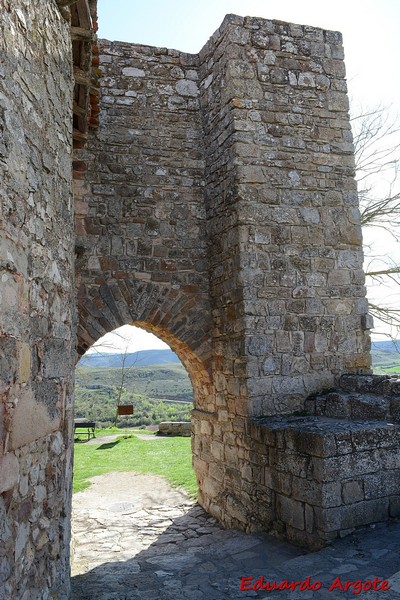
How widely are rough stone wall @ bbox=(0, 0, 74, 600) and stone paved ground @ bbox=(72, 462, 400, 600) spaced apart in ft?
3.97

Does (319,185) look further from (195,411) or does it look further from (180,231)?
(195,411)

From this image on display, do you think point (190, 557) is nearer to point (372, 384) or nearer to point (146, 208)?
point (372, 384)

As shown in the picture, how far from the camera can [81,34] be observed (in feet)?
13.3

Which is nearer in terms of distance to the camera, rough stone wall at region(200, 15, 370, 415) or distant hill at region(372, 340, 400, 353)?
rough stone wall at region(200, 15, 370, 415)

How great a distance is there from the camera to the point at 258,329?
5.58 meters

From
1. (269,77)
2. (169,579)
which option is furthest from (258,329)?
(269,77)

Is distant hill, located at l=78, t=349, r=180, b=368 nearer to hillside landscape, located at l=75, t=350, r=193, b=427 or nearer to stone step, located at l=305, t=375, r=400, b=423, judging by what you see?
hillside landscape, located at l=75, t=350, r=193, b=427

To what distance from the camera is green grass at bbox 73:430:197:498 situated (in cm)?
802

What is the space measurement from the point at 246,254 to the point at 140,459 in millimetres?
5639

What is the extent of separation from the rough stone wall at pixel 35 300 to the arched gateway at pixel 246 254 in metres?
1.28

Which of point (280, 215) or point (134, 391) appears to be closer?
point (280, 215)

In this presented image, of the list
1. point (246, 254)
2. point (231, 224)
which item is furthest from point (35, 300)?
point (231, 224)

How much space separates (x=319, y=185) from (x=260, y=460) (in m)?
3.28

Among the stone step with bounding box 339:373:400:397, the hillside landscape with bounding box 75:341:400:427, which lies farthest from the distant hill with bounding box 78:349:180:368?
the stone step with bounding box 339:373:400:397
